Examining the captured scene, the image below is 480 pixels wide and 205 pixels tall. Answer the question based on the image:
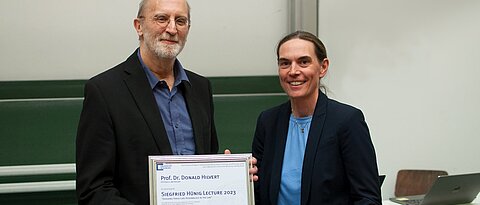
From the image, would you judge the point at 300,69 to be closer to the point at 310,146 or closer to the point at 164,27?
the point at 310,146

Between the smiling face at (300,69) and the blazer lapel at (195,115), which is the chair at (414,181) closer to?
the smiling face at (300,69)

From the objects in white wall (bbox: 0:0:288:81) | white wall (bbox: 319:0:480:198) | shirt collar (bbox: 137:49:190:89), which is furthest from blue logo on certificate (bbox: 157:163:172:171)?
white wall (bbox: 319:0:480:198)

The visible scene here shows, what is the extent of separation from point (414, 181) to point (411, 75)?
2.59 ft

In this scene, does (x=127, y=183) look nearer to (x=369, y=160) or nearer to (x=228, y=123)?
(x=369, y=160)

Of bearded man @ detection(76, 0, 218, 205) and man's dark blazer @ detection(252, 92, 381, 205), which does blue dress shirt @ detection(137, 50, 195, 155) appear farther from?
→ man's dark blazer @ detection(252, 92, 381, 205)

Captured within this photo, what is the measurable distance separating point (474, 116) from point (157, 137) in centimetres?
341

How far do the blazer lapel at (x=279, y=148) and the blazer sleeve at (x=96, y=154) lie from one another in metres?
0.54

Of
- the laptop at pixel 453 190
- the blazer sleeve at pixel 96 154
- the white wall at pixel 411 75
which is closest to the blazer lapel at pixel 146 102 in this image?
the blazer sleeve at pixel 96 154

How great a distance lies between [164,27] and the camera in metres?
2.05

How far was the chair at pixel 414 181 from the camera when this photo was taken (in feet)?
14.3

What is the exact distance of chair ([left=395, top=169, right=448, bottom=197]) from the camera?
4.36 m

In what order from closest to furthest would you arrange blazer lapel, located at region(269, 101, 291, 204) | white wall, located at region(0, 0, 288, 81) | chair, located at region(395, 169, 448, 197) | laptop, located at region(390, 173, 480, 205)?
blazer lapel, located at region(269, 101, 291, 204) → laptop, located at region(390, 173, 480, 205) → white wall, located at region(0, 0, 288, 81) → chair, located at region(395, 169, 448, 197)

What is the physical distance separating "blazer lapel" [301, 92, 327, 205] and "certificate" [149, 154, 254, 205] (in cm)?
18

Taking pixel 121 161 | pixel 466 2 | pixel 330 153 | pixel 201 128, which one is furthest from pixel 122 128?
pixel 466 2
